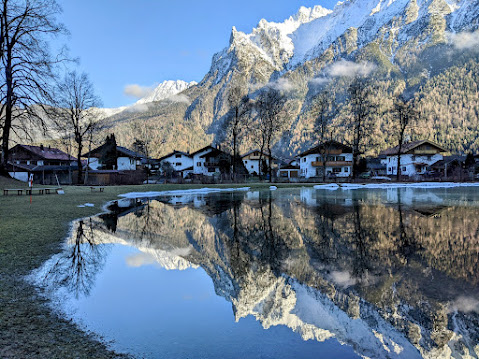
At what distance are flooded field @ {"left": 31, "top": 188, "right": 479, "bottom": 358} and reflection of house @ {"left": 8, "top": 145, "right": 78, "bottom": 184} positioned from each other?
66.3 metres

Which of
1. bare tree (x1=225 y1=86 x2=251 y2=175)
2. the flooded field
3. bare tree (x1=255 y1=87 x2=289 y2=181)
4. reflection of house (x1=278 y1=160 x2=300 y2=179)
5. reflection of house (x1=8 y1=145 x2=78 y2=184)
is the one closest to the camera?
the flooded field

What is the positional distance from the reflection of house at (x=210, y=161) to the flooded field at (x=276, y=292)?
67.6 meters

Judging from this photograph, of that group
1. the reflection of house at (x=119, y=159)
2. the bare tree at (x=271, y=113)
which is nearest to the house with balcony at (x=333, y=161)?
the bare tree at (x=271, y=113)

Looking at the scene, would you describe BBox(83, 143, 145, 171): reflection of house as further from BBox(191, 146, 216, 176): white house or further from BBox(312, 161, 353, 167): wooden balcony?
BBox(312, 161, 353, 167): wooden balcony

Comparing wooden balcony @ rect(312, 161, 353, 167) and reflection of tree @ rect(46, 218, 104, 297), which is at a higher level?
wooden balcony @ rect(312, 161, 353, 167)

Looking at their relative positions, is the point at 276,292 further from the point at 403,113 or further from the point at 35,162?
the point at 35,162

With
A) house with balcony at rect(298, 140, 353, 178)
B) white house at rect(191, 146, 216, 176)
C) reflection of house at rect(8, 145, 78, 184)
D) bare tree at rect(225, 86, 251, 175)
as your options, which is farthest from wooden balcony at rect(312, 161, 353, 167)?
reflection of house at rect(8, 145, 78, 184)

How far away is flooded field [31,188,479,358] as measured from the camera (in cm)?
387

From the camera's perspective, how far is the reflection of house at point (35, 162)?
68.1 meters

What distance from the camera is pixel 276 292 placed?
17.9 feet

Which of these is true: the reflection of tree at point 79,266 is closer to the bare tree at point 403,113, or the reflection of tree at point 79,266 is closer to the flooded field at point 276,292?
the flooded field at point 276,292

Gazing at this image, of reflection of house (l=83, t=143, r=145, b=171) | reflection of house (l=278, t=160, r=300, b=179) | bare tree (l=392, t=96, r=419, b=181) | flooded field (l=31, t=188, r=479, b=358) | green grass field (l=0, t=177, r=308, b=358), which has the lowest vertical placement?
flooded field (l=31, t=188, r=479, b=358)

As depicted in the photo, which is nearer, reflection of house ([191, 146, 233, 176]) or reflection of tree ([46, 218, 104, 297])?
reflection of tree ([46, 218, 104, 297])

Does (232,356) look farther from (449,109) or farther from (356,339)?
(449,109)
